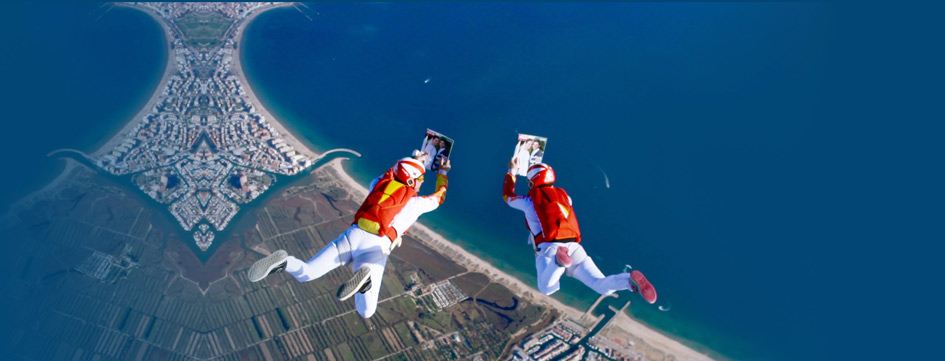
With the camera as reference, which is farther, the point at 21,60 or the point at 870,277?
the point at 21,60

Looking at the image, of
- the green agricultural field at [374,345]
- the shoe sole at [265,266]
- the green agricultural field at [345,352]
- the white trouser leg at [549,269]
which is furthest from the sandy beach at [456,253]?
the shoe sole at [265,266]

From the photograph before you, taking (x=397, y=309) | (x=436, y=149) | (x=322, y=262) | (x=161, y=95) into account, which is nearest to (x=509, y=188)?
(x=436, y=149)

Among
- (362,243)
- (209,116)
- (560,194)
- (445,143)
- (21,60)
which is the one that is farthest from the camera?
(21,60)

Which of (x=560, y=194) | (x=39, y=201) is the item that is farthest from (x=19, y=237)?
(x=560, y=194)

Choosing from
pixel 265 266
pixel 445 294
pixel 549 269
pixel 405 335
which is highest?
pixel 549 269

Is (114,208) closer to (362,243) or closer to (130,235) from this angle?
(130,235)

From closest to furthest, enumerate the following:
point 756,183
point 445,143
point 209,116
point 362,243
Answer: point 362,243 → point 445,143 → point 756,183 → point 209,116

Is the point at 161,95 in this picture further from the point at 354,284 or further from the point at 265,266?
the point at 354,284
